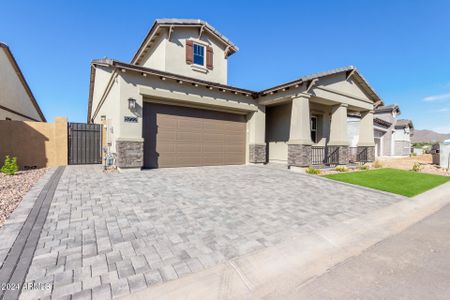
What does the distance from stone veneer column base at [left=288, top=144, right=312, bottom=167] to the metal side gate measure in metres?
11.0

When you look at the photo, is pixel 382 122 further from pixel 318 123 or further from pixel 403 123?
pixel 318 123

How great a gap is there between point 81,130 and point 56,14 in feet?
18.2

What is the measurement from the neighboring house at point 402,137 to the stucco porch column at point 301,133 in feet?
80.5

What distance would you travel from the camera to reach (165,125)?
10.3m

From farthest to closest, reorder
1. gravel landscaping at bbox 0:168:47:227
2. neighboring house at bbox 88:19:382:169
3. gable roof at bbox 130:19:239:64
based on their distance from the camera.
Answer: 1. gable roof at bbox 130:19:239:64
2. neighboring house at bbox 88:19:382:169
3. gravel landscaping at bbox 0:168:47:227

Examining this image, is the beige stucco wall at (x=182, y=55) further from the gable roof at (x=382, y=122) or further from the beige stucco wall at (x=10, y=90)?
the gable roof at (x=382, y=122)

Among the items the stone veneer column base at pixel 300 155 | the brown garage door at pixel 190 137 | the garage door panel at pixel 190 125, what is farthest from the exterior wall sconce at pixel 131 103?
the stone veneer column base at pixel 300 155

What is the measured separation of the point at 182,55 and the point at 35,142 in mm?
9087

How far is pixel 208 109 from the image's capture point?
1155 cm

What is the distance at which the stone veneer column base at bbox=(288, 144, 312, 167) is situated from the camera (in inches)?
421

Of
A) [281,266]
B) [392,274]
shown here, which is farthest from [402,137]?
[281,266]

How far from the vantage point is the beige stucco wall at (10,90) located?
44.0 feet

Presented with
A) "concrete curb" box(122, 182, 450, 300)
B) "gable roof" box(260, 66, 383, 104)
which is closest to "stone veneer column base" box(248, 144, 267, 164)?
"gable roof" box(260, 66, 383, 104)

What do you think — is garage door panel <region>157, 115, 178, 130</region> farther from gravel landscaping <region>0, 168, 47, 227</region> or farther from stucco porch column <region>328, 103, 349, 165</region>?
stucco porch column <region>328, 103, 349, 165</region>
